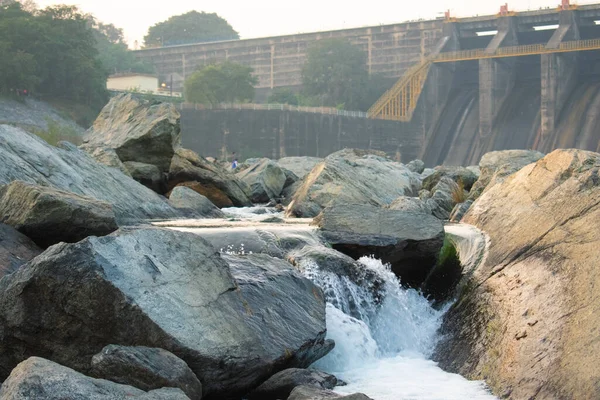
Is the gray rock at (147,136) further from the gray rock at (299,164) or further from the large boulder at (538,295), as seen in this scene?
the gray rock at (299,164)

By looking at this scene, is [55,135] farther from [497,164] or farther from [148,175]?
[497,164]

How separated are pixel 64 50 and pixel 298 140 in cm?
1882

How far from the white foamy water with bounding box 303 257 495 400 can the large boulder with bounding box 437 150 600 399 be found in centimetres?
27

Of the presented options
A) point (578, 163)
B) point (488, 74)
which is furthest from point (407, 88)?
point (578, 163)

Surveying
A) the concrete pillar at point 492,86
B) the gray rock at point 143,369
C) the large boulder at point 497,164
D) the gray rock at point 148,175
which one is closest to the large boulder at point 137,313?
the gray rock at point 143,369

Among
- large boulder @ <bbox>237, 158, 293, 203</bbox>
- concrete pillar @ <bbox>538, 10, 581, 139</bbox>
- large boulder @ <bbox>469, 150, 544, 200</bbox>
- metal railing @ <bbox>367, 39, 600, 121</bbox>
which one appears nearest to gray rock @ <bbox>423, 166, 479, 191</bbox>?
large boulder @ <bbox>469, 150, 544, 200</bbox>

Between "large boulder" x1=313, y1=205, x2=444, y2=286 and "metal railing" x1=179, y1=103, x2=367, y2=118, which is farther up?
"large boulder" x1=313, y1=205, x2=444, y2=286

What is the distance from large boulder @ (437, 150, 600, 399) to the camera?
25.9 feet

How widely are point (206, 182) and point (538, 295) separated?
1268 cm

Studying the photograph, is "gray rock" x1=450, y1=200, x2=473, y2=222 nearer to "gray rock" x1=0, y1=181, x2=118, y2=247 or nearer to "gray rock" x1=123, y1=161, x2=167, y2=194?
"gray rock" x1=0, y1=181, x2=118, y2=247

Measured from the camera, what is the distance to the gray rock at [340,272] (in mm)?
10719

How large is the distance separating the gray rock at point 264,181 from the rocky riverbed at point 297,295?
7976 mm

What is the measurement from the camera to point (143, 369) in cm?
677

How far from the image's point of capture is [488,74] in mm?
64562
